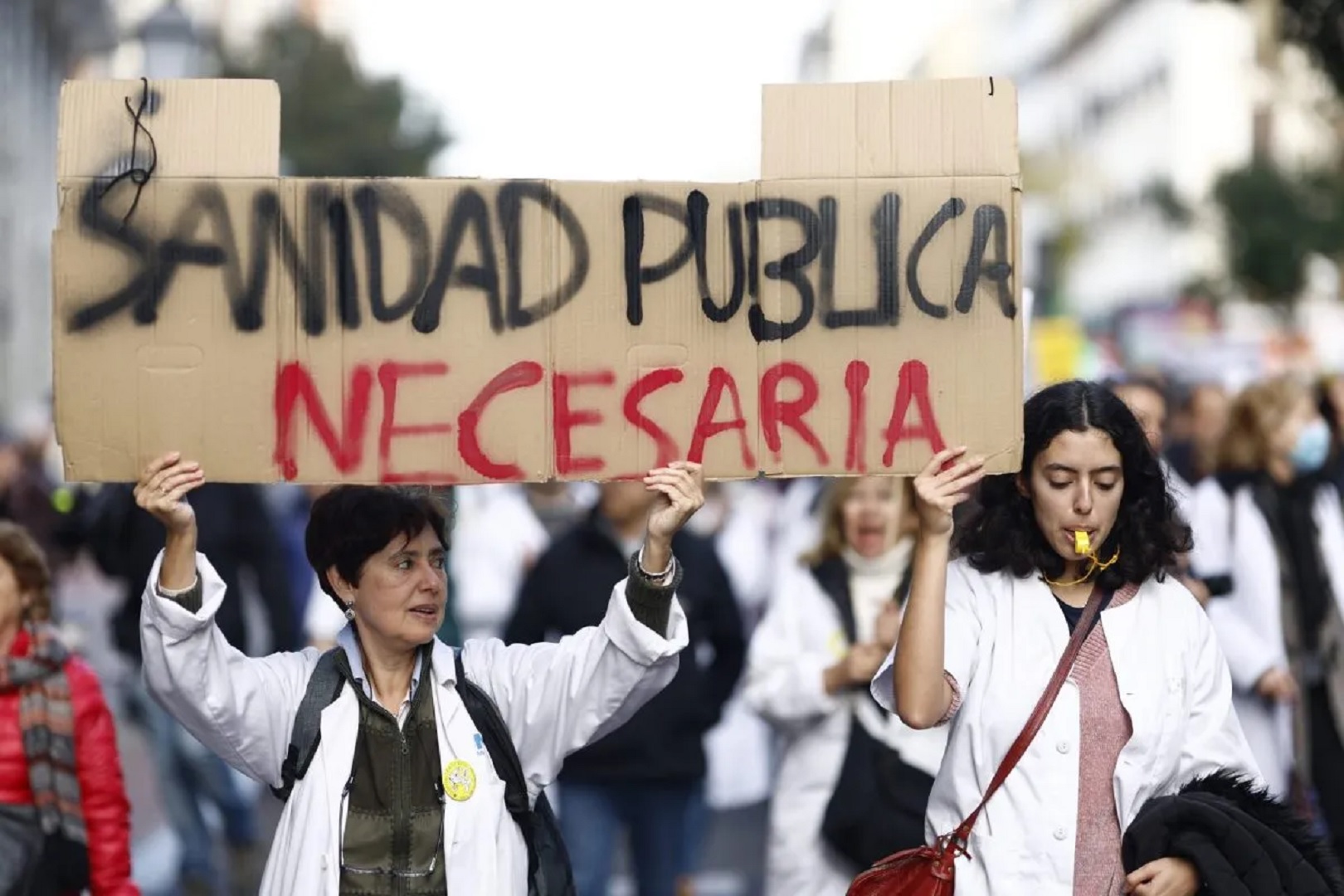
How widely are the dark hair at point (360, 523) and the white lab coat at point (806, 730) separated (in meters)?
1.99

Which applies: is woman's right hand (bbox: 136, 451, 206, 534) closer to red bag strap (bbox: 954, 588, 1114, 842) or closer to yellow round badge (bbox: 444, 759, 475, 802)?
yellow round badge (bbox: 444, 759, 475, 802)

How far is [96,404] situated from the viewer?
173 inches

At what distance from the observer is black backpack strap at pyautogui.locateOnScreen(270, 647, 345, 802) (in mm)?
4500

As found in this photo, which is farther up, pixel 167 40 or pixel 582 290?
pixel 167 40

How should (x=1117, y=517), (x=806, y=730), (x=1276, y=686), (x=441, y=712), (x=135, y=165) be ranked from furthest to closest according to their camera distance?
(x=1276, y=686) < (x=806, y=730) < (x=1117, y=517) < (x=441, y=712) < (x=135, y=165)

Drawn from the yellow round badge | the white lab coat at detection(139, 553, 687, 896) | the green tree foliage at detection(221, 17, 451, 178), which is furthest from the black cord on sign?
the green tree foliage at detection(221, 17, 451, 178)

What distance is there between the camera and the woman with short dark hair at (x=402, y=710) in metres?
4.39

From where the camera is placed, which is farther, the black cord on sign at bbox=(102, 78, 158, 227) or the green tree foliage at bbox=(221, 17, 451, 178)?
the green tree foliage at bbox=(221, 17, 451, 178)

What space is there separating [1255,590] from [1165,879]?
4.02m

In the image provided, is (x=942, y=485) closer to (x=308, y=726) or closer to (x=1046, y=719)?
(x=1046, y=719)

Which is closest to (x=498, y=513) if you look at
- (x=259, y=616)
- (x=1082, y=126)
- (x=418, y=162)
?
(x=259, y=616)

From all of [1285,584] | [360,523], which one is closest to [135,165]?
[360,523]

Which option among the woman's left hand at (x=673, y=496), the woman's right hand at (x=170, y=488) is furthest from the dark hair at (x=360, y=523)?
the woman's left hand at (x=673, y=496)

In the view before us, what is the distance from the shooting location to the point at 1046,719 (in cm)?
451
